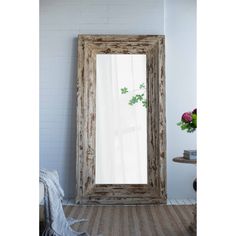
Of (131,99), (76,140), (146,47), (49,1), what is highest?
(49,1)

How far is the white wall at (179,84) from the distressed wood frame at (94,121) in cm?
20

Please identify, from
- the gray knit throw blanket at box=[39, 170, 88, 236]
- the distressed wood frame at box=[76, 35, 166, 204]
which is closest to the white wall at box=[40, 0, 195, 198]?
the distressed wood frame at box=[76, 35, 166, 204]

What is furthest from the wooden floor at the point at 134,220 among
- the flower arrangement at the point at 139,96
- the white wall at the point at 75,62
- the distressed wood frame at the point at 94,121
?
the flower arrangement at the point at 139,96

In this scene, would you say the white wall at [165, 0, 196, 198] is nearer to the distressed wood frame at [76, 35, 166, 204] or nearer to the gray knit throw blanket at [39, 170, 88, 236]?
the distressed wood frame at [76, 35, 166, 204]

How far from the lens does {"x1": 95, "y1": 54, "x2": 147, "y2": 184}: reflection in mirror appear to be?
4.95 meters

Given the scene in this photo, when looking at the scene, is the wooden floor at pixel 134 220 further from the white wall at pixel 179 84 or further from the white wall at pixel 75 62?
the white wall at pixel 75 62

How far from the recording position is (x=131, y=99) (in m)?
4.98

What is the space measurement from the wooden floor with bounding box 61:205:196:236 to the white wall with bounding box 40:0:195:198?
0.63 meters

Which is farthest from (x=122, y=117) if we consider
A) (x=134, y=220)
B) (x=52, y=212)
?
(x=52, y=212)

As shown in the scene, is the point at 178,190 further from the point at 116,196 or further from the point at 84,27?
the point at 84,27

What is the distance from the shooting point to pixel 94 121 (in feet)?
16.3

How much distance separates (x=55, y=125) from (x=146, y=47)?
1.57m
